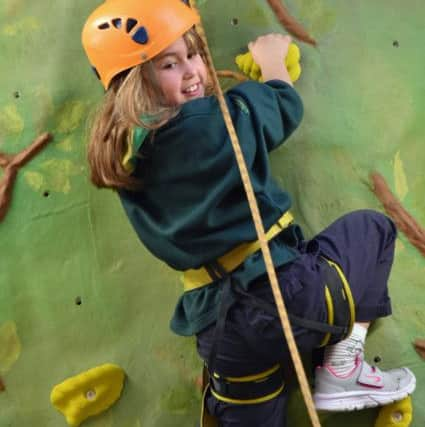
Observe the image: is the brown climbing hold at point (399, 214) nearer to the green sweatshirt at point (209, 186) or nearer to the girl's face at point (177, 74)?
the green sweatshirt at point (209, 186)

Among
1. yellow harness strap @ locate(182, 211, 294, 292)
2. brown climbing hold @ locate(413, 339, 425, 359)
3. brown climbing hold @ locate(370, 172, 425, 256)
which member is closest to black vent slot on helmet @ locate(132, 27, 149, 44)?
yellow harness strap @ locate(182, 211, 294, 292)

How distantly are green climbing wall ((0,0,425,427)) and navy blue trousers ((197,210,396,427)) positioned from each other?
19 centimetres

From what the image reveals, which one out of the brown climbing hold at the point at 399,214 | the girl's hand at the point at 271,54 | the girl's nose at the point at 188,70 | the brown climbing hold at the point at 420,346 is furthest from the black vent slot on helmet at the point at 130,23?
the brown climbing hold at the point at 420,346

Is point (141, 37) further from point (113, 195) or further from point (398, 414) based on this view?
point (398, 414)

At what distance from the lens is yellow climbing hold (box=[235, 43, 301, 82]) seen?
1526 millimetres

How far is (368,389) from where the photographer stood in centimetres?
137

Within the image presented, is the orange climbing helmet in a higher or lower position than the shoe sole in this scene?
higher

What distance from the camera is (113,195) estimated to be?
1.64 m

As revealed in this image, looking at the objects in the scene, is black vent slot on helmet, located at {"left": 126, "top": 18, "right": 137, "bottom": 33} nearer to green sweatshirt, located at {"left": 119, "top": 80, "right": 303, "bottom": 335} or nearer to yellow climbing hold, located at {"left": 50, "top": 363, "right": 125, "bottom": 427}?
green sweatshirt, located at {"left": 119, "top": 80, "right": 303, "bottom": 335}

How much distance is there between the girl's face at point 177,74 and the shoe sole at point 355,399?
68 cm

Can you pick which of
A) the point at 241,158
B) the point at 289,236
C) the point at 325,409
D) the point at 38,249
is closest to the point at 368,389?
the point at 325,409

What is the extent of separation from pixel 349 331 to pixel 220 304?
0.26 metres

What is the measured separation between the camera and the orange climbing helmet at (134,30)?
1.24 m

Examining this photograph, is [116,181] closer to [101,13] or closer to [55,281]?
[101,13]
